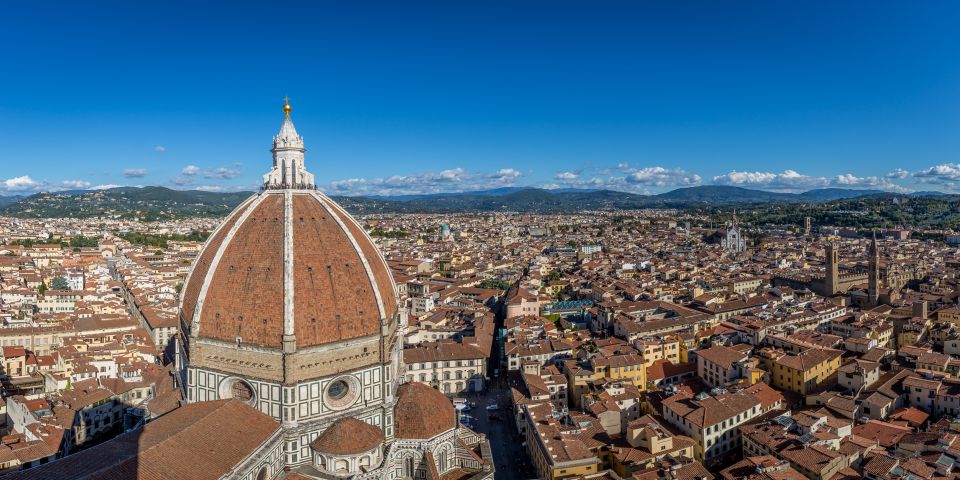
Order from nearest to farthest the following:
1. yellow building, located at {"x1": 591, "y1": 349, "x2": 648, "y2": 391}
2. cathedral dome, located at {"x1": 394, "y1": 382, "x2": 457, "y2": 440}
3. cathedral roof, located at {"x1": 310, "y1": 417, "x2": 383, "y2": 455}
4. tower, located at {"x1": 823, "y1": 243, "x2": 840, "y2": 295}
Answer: cathedral roof, located at {"x1": 310, "y1": 417, "x2": 383, "y2": 455}
cathedral dome, located at {"x1": 394, "y1": 382, "x2": 457, "y2": 440}
yellow building, located at {"x1": 591, "y1": 349, "x2": 648, "y2": 391}
tower, located at {"x1": 823, "y1": 243, "x2": 840, "y2": 295}

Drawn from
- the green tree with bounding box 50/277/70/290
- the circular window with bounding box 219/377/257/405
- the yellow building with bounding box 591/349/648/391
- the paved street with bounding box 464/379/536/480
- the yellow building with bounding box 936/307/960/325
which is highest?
the circular window with bounding box 219/377/257/405

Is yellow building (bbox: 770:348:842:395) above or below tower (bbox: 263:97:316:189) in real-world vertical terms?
below

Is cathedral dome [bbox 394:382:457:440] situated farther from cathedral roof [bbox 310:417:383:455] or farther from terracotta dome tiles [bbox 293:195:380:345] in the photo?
terracotta dome tiles [bbox 293:195:380:345]

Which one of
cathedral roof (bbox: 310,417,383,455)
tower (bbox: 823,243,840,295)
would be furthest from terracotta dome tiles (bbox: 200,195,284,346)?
tower (bbox: 823,243,840,295)

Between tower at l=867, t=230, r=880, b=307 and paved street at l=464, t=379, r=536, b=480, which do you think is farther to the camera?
tower at l=867, t=230, r=880, b=307

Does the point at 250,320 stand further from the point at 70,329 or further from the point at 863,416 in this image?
the point at 70,329

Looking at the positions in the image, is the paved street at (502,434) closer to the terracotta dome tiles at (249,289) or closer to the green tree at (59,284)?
the terracotta dome tiles at (249,289)

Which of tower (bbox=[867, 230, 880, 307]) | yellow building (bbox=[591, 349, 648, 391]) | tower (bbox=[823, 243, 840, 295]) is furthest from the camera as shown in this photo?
tower (bbox=[823, 243, 840, 295])
